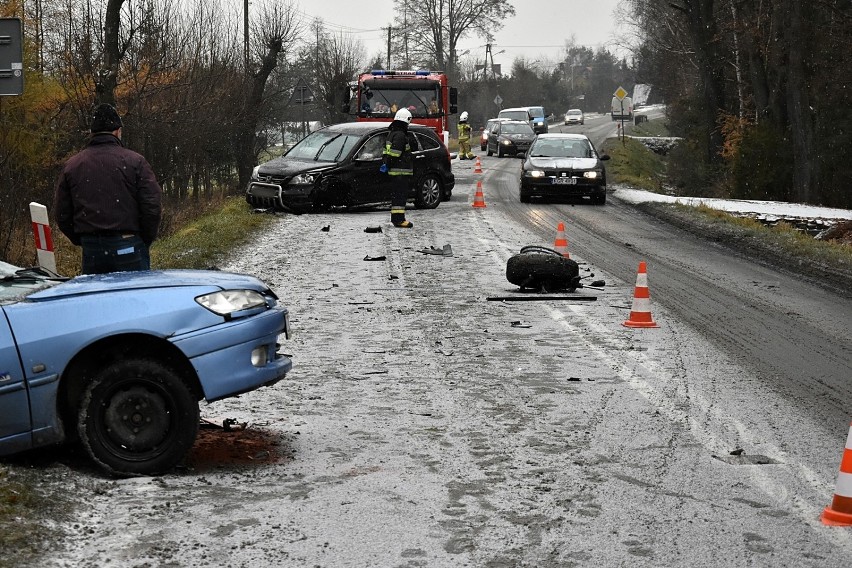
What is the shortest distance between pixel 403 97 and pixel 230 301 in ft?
83.1

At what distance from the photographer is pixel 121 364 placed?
5.93m

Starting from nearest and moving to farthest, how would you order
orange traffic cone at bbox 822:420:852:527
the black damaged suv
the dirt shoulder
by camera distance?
1. orange traffic cone at bbox 822:420:852:527
2. the dirt shoulder
3. the black damaged suv

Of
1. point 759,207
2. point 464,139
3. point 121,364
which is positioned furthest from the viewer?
point 464,139

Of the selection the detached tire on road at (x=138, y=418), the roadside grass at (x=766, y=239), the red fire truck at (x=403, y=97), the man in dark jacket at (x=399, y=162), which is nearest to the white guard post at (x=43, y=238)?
the detached tire on road at (x=138, y=418)

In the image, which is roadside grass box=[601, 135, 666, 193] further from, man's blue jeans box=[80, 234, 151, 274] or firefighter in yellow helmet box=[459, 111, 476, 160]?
man's blue jeans box=[80, 234, 151, 274]

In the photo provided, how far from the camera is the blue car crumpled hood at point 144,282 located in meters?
6.07

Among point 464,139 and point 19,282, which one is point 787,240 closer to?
point 19,282

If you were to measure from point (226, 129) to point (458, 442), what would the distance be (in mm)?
29832

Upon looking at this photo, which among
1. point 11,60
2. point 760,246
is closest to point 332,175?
point 760,246

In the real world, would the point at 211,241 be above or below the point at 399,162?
below

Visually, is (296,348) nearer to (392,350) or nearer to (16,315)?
(392,350)

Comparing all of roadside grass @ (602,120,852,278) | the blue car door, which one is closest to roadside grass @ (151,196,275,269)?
roadside grass @ (602,120,852,278)

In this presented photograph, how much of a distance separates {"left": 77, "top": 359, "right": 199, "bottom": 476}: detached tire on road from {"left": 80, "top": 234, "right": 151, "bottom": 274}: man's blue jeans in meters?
2.06

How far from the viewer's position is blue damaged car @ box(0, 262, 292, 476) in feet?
19.0
